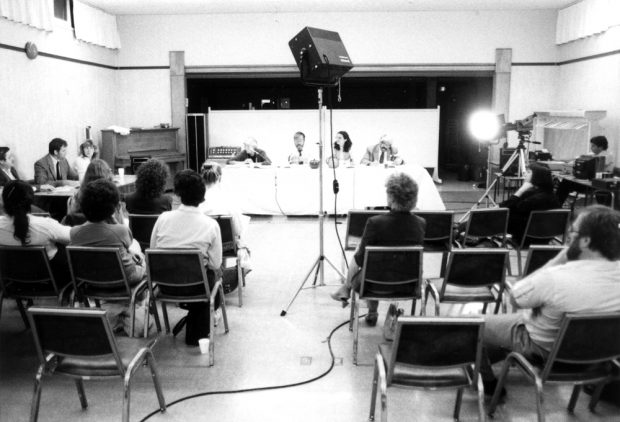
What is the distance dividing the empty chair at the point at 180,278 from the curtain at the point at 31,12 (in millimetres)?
4736

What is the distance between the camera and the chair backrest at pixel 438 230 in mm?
4203

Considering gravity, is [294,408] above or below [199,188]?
below

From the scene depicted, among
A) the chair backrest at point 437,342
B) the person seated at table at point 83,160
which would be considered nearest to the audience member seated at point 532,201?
the chair backrest at point 437,342

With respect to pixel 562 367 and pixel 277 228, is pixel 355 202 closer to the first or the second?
pixel 277 228

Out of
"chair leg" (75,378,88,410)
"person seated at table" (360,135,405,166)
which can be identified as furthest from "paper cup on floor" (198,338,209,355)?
"person seated at table" (360,135,405,166)

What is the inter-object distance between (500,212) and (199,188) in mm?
2411

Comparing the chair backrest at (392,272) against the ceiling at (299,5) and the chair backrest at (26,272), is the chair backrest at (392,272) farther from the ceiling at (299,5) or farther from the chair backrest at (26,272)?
the ceiling at (299,5)

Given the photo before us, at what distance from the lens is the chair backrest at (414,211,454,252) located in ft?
13.8

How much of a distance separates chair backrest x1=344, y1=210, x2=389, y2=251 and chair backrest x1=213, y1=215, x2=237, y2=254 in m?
0.87

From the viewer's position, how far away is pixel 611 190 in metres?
5.69

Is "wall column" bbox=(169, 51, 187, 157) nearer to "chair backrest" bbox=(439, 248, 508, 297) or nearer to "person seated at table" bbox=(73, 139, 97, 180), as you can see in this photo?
"person seated at table" bbox=(73, 139, 97, 180)

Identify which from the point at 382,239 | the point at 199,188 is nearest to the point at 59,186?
the point at 199,188

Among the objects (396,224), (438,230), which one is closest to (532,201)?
(438,230)

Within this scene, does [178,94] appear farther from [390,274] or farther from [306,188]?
[390,274]
